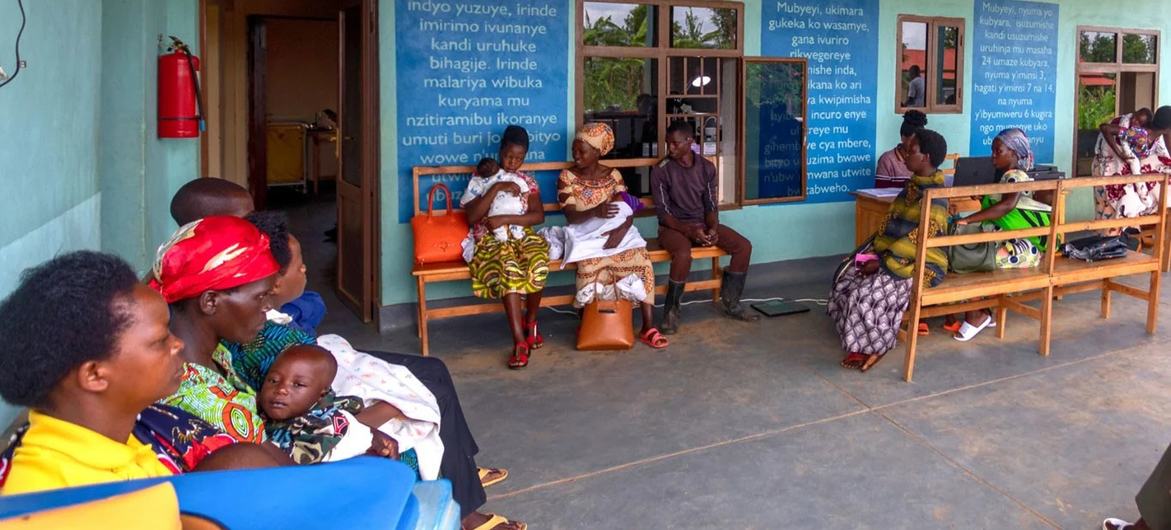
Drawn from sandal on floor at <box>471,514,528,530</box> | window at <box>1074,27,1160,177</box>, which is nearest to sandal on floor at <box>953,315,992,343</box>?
sandal on floor at <box>471,514,528,530</box>

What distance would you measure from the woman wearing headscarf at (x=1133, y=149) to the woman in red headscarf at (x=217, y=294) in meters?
6.57

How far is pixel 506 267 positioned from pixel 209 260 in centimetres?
285

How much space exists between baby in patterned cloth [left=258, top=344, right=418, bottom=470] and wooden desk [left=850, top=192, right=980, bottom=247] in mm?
4210

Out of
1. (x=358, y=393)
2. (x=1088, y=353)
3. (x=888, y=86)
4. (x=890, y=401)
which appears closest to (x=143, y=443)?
(x=358, y=393)

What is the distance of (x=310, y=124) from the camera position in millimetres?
11820

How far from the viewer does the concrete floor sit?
3066 mm

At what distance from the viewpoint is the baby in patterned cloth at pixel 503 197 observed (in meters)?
4.90

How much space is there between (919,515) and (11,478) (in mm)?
2632

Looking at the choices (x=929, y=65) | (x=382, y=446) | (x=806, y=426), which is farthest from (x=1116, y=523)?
(x=929, y=65)

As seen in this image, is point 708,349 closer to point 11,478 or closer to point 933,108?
point 933,108

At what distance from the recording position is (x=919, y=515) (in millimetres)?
2992

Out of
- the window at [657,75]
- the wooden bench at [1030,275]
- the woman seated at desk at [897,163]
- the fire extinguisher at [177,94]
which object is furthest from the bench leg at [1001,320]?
the fire extinguisher at [177,94]

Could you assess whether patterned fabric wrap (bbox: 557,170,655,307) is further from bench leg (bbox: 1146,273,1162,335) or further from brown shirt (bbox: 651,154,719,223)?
bench leg (bbox: 1146,273,1162,335)

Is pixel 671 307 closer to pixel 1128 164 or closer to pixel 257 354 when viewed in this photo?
pixel 257 354
